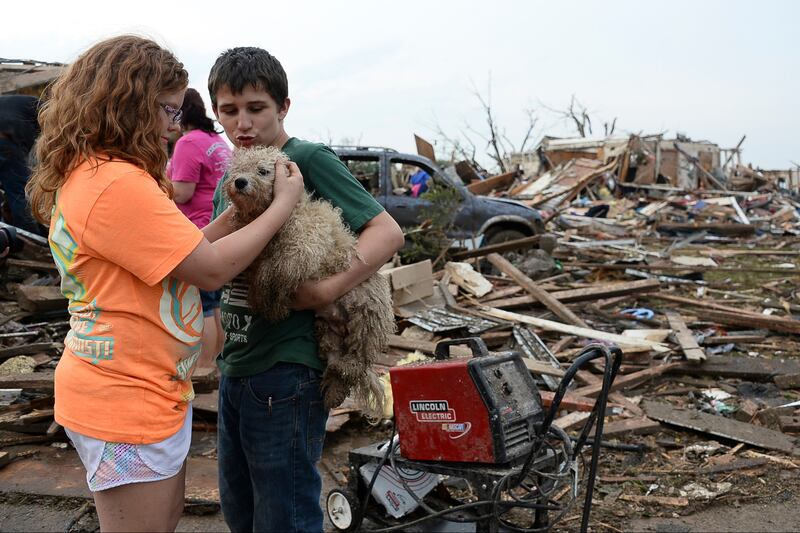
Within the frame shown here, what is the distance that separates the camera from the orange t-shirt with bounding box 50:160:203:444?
185 cm

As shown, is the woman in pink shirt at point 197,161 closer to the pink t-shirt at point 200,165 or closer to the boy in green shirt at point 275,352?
the pink t-shirt at point 200,165

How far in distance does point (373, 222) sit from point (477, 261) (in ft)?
27.1

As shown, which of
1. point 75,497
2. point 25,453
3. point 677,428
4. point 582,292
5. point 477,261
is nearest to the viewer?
point 75,497

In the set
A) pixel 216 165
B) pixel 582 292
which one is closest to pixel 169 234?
pixel 216 165

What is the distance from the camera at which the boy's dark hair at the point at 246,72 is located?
7.57 ft

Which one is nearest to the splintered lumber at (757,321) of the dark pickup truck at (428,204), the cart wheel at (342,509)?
the dark pickup truck at (428,204)

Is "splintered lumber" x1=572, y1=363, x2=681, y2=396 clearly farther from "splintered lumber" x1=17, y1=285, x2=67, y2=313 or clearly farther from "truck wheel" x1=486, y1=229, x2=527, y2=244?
"splintered lumber" x1=17, y1=285, x2=67, y2=313

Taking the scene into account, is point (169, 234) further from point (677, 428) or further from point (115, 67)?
point (677, 428)

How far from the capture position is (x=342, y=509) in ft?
12.7

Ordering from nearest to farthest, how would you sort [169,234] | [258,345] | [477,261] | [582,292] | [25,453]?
[169,234] → [258,345] → [25,453] → [582,292] → [477,261]

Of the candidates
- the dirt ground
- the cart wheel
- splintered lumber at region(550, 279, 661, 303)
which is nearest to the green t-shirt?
the cart wheel

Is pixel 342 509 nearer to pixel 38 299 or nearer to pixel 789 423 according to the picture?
pixel 789 423

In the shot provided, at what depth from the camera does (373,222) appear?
2402 mm

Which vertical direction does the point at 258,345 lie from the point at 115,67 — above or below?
below
